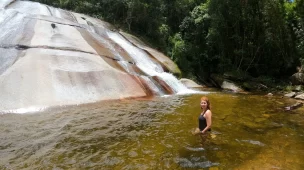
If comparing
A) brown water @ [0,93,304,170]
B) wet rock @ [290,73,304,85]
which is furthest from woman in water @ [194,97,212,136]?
wet rock @ [290,73,304,85]

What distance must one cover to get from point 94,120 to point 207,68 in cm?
1943

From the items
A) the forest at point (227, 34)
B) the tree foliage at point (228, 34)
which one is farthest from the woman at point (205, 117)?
the tree foliage at point (228, 34)

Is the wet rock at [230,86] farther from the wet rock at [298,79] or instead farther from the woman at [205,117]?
the woman at [205,117]

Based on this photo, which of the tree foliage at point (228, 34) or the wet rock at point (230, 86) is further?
the tree foliage at point (228, 34)

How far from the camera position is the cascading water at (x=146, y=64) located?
20000 mm

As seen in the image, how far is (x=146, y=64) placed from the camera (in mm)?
21953

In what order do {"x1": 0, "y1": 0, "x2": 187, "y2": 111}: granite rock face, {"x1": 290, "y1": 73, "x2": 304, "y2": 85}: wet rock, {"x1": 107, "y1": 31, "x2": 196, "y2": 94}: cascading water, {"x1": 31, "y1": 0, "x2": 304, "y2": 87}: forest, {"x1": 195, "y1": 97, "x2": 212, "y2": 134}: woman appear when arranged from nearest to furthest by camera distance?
{"x1": 195, "y1": 97, "x2": 212, "y2": 134}: woman < {"x1": 0, "y1": 0, "x2": 187, "y2": 111}: granite rock face < {"x1": 107, "y1": 31, "x2": 196, "y2": 94}: cascading water < {"x1": 290, "y1": 73, "x2": 304, "y2": 85}: wet rock < {"x1": 31, "y1": 0, "x2": 304, "y2": 87}: forest

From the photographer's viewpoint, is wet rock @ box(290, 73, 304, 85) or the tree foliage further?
the tree foliage

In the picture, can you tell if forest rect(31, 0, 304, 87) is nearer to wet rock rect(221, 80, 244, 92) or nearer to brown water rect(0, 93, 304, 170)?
wet rock rect(221, 80, 244, 92)

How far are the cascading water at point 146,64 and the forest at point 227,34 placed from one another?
3898 millimetres

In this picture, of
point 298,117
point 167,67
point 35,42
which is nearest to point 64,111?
point 35,42

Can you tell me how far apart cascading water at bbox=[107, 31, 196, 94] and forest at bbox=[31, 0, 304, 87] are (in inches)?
153

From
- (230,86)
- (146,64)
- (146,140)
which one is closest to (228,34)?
(230,86)

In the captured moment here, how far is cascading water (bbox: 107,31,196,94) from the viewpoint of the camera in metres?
20.0
